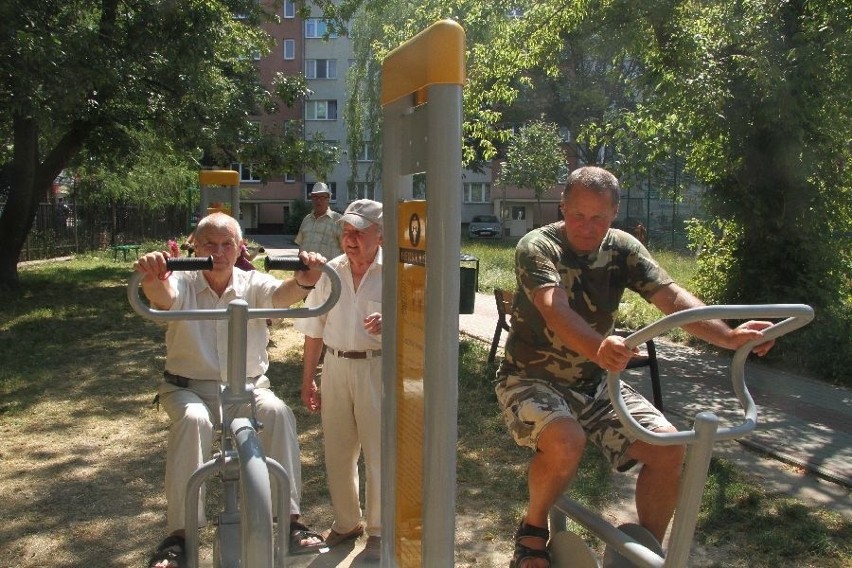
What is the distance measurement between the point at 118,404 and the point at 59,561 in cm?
331

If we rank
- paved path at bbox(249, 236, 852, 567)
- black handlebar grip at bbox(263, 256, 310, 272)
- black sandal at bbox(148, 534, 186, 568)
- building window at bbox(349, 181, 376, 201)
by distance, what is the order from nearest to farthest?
1. black handlebar grip at bbox(263, 256, 310, 272)
2. black sandal at bbox(148, 534, 186, 568)
3. paved path at bbox(249, 236, 852, 567)
4. building window at bbox(349, 181, 376, 201)

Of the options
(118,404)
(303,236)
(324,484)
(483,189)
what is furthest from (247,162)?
(483,189)

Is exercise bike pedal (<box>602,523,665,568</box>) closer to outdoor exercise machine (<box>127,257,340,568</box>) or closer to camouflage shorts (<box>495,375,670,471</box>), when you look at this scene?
camouflage shorts (<box>495,375,670,471</box>)

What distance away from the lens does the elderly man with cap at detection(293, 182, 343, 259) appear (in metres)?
8.58

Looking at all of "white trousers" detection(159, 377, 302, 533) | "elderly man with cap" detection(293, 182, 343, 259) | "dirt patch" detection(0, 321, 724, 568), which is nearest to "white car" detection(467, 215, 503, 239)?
"elderly man with cap" detection(293, 182, 343, 259)

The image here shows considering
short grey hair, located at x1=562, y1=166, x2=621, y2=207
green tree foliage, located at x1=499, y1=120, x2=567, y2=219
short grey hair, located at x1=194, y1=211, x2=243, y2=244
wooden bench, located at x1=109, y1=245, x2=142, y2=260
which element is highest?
green tree foliage, located at x1=499, y1=120, x2=567, y2=219

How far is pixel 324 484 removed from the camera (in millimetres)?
5242

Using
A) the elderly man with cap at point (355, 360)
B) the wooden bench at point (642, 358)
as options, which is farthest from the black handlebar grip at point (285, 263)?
the wooden bench at point (642, 358)

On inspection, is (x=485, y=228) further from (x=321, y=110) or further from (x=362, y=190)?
(x=321, y=110)

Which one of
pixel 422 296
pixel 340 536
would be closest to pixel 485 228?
pixel 340 536

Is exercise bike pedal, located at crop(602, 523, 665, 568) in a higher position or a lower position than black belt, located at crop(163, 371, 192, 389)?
lower

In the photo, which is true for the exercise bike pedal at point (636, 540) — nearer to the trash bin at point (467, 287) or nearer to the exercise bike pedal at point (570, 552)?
the exercise bike pedal at point (570, 552)

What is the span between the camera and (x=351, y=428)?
13.4 feet

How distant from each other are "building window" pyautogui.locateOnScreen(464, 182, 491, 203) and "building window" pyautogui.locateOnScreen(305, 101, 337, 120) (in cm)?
1033
